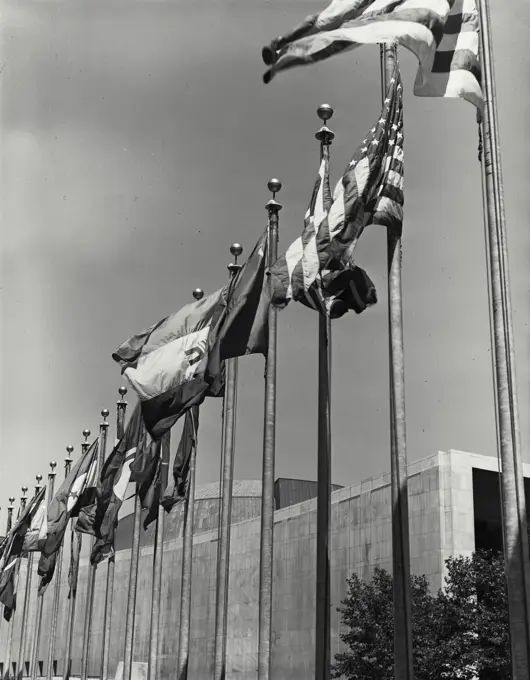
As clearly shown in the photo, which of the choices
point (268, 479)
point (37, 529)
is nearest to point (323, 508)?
point (268, 479)

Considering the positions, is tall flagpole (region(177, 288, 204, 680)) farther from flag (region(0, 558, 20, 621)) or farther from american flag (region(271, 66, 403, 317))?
flag (region(0, 558, 20, 621))

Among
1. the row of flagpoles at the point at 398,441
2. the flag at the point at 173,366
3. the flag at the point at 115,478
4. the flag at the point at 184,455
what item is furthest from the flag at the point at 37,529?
the flag at the point at 173,366

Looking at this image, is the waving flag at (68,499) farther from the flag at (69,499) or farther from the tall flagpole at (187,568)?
the tall flagpole at (187,568)

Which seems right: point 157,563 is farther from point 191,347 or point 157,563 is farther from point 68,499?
point 191,347

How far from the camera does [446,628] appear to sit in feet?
107

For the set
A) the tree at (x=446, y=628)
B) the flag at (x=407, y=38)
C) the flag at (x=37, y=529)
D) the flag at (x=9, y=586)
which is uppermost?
the flag at (x=407, y=38)

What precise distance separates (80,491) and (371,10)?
20.1 meters

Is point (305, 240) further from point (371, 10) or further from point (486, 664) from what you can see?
point (486, 664)

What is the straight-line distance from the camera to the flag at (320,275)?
497 inches

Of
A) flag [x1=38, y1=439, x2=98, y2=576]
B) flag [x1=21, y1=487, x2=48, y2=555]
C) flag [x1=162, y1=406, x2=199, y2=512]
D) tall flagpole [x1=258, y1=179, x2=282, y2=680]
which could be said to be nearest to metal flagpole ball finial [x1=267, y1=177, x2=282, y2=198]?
tall flagpole [x1=258, y1=179, x2=282, y2=680]

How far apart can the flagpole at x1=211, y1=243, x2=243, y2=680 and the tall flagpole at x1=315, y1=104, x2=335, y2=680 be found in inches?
174

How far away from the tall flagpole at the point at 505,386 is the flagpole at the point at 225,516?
26.4 feet

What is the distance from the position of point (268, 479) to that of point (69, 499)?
46.1 ft

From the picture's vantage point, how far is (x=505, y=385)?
414 inches
